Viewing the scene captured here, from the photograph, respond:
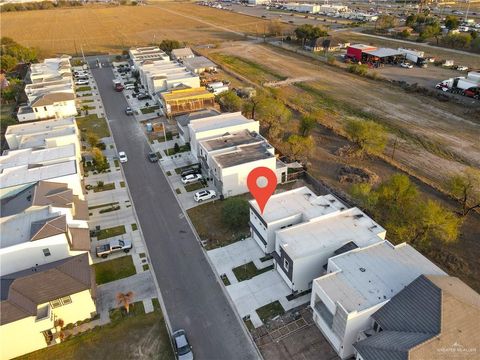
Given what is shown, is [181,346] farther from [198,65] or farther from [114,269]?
[198,65]

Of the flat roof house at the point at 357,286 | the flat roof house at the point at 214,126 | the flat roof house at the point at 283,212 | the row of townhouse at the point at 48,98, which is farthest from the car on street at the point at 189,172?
the row of townhouse at the point at 48,98

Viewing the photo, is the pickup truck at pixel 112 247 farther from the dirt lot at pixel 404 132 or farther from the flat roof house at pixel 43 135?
the dirt lot at pixel 404 132

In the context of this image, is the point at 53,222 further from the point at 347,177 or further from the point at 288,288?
the point at 347,177

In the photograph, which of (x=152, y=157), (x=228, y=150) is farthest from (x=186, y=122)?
(x=228, y=150)

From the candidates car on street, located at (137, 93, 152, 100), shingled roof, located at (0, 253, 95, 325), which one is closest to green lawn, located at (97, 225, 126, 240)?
shingled roof, located at (0, 253, 95, 325)

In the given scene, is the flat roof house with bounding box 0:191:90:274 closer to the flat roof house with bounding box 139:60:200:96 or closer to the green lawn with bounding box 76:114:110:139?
the green lawn with bounding box 76:114:110:139

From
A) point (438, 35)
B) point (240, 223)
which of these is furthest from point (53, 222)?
point (438, 35)
